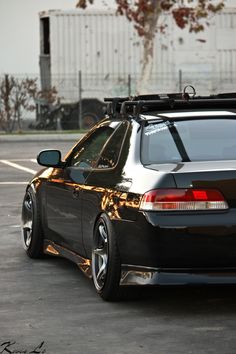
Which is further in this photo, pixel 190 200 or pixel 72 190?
pixel 72 190

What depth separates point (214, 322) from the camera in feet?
21.4

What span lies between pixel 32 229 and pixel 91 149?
4.01 ft

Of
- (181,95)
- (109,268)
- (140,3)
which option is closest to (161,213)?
(109,268)

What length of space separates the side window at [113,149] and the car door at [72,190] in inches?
5.3

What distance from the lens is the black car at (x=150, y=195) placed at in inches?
259

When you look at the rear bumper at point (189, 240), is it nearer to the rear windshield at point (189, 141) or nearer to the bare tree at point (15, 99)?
the rear windshield at point (189, 141)

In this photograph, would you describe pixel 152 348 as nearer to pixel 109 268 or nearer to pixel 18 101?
pixel 109 268

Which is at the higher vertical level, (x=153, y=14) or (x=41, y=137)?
(x=153, y=14)

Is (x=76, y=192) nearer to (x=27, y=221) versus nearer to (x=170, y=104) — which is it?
(x=170, y=104)

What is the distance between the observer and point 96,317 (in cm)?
677

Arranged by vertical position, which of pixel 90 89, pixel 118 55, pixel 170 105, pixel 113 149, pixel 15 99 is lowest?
pixel 15 99

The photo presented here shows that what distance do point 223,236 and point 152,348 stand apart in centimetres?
100

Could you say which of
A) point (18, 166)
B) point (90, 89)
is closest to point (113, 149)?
point (18, 166)

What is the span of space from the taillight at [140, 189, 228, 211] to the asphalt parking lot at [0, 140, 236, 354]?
2.30 ft
